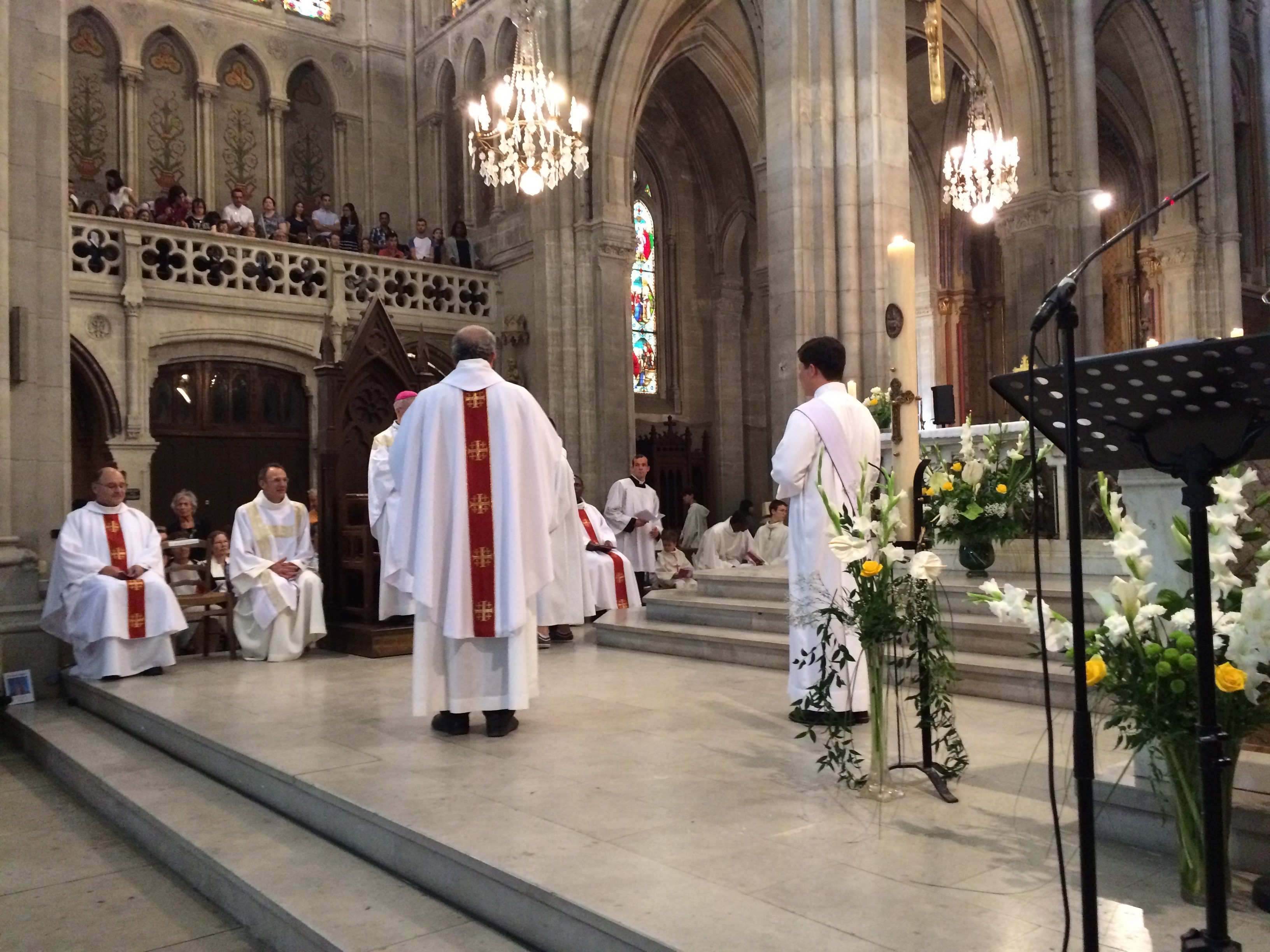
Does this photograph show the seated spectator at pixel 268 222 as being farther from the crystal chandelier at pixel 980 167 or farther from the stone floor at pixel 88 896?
the stone floor at pixel 88 896

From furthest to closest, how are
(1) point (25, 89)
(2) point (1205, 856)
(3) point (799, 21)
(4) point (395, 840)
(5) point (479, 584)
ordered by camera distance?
(3) point (799, 21) → (1) point (25, 89) → (5) point (479, 584) → (4) point (395, 840) → (2) point (1205, 856)

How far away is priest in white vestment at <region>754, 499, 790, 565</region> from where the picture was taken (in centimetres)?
1142

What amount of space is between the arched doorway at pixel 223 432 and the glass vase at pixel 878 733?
11.9m

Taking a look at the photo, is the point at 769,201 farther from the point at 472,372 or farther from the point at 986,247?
the point at 986,247

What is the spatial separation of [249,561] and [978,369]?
651 inches

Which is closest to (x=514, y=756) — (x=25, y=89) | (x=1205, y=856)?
(x=1205, y=856)

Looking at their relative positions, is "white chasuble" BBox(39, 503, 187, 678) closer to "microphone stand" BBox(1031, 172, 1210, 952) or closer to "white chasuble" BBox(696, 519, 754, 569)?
"microphone stand" BBox(1031, 172, 1210, 952)

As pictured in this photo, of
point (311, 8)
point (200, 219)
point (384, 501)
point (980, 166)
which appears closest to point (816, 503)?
point (384, 501)

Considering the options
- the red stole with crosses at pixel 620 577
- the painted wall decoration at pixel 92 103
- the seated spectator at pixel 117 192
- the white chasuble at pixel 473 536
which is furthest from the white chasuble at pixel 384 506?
the painted wall decoration at pixel 92 103

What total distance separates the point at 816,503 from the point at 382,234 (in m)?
12.1

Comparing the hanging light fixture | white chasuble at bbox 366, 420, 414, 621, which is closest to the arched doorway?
white chasuble at bbox 366, 420, 414, 621

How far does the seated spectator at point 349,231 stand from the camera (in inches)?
585

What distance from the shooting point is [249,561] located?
7.72 metres

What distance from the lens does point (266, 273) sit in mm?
13953
